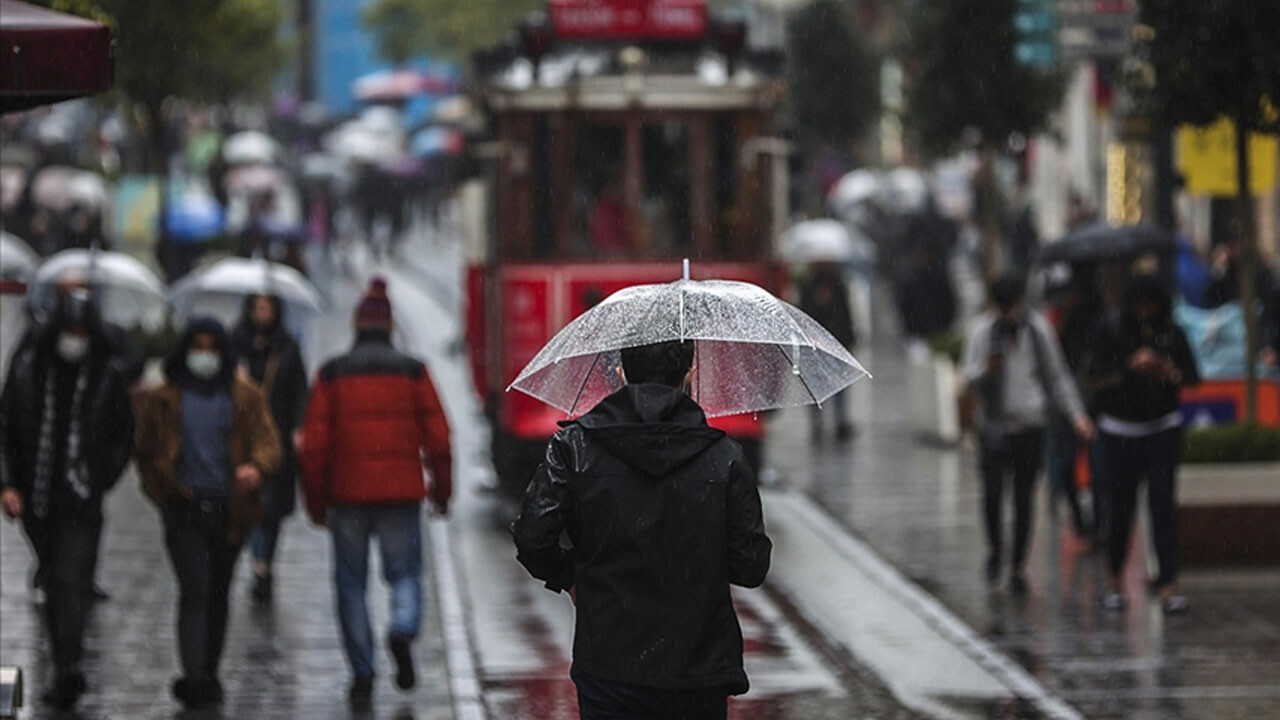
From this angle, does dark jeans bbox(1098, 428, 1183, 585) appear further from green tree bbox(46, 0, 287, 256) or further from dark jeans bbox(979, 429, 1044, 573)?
green tree bbox(46, 0, 287, 256)

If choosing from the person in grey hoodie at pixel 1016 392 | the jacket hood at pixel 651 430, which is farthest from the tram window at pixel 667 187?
the jacket hood at pixel 651 430

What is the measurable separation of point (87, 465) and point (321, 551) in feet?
16.6

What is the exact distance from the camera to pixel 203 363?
1086 centimetres

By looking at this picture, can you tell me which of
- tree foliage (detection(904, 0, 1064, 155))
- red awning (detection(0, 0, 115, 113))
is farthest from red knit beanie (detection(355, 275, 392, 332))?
tree foliage (detection(904, 0, 1064, 155))

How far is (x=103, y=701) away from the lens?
10844 millimetres

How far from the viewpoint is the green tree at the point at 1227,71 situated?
14266 millimetres

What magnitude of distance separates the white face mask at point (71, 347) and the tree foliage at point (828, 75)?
110 ft

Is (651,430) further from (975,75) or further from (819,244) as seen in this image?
(819,244)

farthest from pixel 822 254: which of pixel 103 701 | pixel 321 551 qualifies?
pixel 103 701

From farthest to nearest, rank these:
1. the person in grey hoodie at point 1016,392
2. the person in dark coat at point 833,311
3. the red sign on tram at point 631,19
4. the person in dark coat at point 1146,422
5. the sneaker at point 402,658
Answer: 1. the person in dark coat at point 833,311
2. the red sign on tram at point 631,19
3. the person in grey hoodie at point 1016,392
4. the person in dark coat at point 1146,422
5. the sneaker at point 402,658

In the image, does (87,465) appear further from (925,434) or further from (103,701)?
(925,434)

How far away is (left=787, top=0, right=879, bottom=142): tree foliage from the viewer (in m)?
44.1

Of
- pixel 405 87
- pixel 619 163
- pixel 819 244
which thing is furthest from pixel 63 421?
pixel 405 87

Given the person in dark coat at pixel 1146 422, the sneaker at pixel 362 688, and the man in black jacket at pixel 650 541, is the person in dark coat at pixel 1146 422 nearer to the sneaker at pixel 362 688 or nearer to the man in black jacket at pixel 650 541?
the sneaker at pixel 362 688
